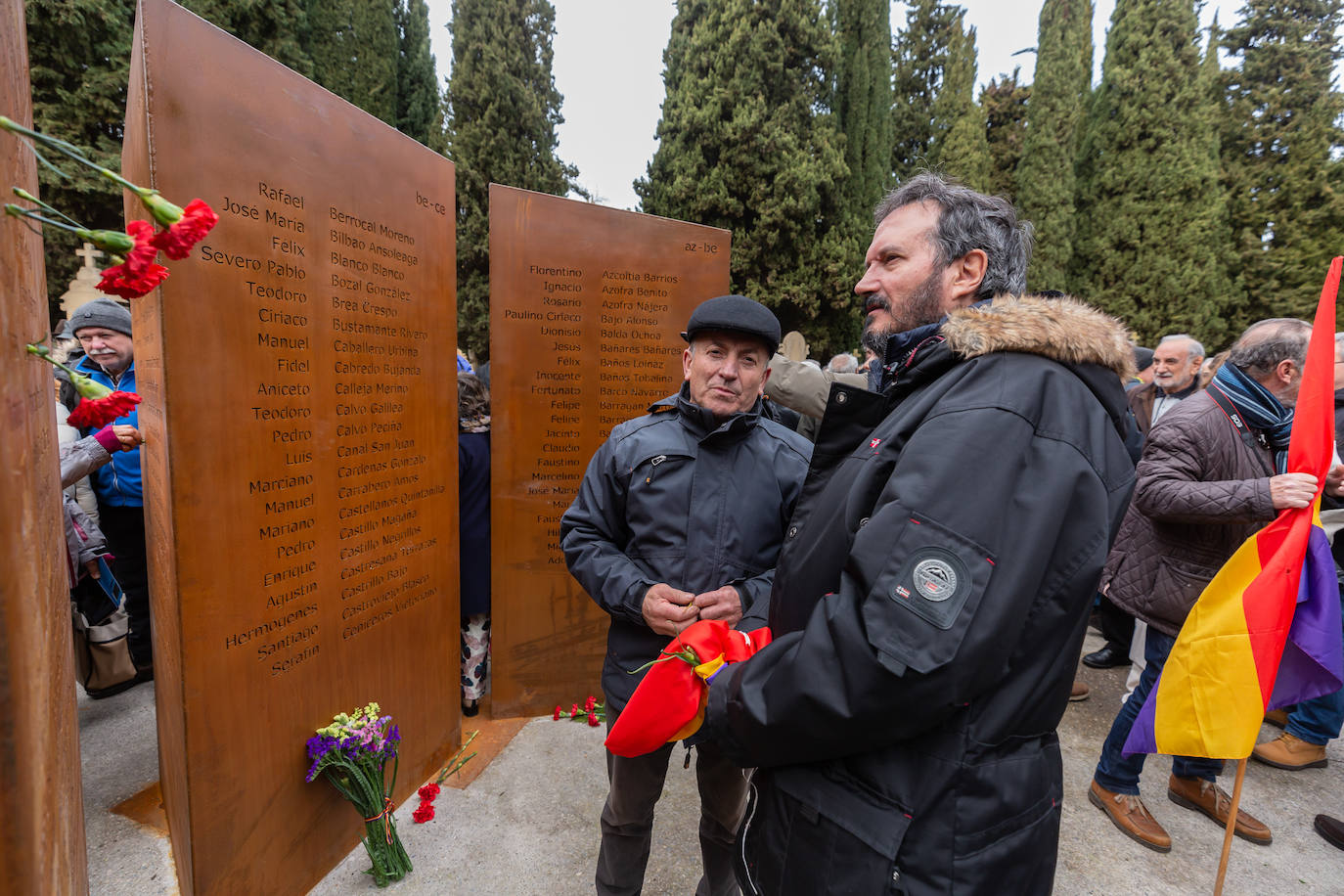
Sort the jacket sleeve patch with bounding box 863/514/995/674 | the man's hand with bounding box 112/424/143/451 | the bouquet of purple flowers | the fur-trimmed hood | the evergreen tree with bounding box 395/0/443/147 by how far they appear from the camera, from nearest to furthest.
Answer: the jacket sleeve patch with bounding box 863/514/995/674
the fur-trimmed hood
the bouquet of purple flowers
the man's hand with bounding box 112/424/143/451
the evergreen tree with bounding box 395/0/443/147

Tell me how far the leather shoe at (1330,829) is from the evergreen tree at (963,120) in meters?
16.4

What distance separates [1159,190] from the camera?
14734 millimetres

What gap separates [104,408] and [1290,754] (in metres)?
5.16

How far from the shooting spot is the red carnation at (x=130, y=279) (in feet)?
2.68

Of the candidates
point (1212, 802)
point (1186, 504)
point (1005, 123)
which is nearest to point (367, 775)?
point (1186, 504)

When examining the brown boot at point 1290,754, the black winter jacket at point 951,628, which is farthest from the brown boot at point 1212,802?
the black winter jacket at point 951,628

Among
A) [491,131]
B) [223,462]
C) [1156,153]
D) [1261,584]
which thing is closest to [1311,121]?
[1156,153]

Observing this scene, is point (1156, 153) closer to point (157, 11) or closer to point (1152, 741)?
point (1152, 741)

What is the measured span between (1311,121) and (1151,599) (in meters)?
19.0

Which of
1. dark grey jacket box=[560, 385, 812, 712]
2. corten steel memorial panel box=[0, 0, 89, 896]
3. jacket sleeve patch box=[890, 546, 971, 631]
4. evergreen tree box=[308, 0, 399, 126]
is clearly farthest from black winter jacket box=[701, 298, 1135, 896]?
evergreen tree box=[308, 0, 399, 126]

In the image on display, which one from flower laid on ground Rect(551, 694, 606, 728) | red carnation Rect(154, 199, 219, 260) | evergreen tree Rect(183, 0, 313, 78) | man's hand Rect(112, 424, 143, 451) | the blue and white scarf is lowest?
flower laid on ground Rect(551, 694, 606, 728)

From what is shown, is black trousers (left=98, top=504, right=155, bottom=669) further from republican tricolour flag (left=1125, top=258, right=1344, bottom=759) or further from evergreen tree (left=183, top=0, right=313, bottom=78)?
evergreen tree (left=183, top=0, right=313, bottom=78)

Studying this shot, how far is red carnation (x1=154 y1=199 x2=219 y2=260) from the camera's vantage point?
0.83 m

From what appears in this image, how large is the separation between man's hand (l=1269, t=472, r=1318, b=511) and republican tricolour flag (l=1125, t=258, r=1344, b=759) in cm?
3
